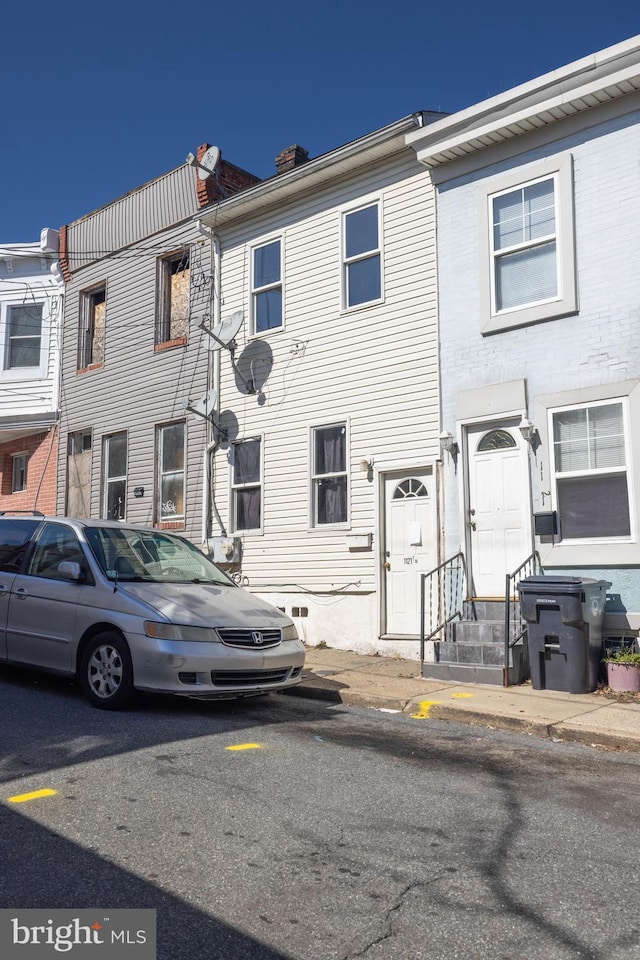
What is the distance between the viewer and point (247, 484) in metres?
13.8

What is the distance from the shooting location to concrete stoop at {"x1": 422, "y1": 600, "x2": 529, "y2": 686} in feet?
30.2

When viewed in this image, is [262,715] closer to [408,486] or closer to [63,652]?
[63,652]

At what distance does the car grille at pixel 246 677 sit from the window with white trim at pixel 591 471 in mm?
4054

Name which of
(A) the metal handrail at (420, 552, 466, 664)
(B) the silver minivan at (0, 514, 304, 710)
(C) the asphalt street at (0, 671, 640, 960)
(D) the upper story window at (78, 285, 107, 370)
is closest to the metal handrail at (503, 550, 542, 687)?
(A) the metal handrail at (420, 552, 466, 664)

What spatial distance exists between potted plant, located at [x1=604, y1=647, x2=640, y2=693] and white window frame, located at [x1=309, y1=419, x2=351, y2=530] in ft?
15.2

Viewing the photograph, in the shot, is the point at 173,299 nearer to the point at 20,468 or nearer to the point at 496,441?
the point at 20,468

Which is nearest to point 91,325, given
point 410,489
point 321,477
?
point 321,477

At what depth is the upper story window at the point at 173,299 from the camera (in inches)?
609

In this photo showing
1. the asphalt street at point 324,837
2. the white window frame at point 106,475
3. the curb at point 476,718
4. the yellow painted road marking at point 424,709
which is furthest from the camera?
the white window frame at point 106,475

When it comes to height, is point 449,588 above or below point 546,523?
below

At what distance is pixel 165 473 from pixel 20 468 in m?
5.39

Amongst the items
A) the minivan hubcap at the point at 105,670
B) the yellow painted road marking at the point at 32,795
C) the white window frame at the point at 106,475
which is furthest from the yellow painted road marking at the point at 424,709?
the white window frame at the point at 106,475

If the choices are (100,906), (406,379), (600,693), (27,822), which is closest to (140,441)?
(406,379)

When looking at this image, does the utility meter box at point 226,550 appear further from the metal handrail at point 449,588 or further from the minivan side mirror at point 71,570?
the minivan side mirror at point 71,570
